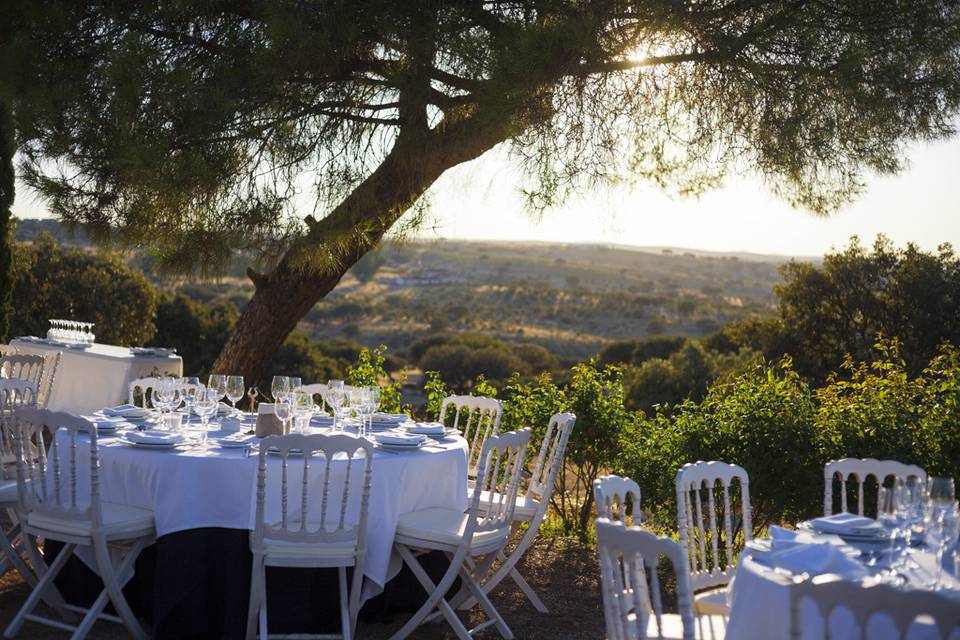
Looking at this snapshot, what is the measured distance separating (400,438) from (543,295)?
28.8 meters

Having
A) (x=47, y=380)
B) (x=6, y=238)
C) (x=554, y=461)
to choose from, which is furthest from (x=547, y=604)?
(x=6, y=238)


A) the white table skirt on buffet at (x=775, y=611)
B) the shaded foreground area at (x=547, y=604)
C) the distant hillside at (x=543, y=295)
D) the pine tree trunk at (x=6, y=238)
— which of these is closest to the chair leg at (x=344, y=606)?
the shaded foreground area at (x=547, y=604)

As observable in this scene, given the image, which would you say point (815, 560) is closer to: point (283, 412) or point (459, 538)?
point (459, 538)

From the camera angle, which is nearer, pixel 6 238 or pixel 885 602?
pixel 885 602

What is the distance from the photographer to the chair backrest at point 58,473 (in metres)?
3.48

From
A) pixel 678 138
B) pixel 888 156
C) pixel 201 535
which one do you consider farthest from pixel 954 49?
pixel 201 535

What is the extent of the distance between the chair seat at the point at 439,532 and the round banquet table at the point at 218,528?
0.05 metres

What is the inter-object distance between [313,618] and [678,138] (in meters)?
3.28

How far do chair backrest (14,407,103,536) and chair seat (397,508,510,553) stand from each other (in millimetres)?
1093

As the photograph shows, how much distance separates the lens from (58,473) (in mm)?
3617

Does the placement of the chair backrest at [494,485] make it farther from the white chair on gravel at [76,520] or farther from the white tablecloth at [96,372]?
the white tablecloth at [96,372]

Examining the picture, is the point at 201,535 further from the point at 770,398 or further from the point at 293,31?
the point at 770,398

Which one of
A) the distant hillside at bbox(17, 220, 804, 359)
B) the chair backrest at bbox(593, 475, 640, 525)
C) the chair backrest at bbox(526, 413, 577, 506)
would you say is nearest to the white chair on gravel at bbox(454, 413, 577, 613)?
the chair backrest at bbox(526, 413, 577, 506)

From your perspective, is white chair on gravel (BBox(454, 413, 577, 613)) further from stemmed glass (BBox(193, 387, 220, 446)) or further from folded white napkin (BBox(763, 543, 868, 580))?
folded white napkin (BBox(763, 543, 868, 580))
